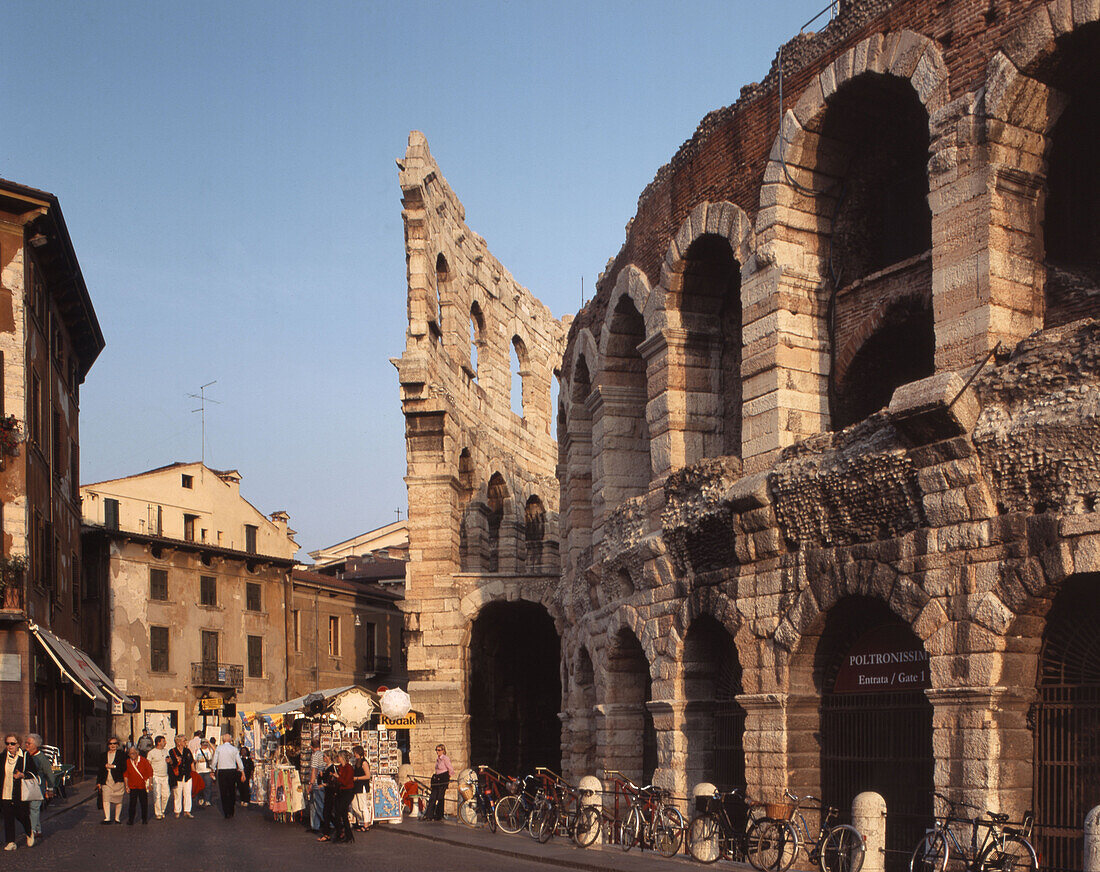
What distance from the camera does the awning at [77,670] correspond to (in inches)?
1026

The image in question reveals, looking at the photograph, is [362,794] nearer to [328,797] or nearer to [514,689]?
[328,797]

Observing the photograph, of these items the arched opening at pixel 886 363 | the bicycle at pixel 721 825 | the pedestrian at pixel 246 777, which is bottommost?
A: the pedestrian at pixel 246 777

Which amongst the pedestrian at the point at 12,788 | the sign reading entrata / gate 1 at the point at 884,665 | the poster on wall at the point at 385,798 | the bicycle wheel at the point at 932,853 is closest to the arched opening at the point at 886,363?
the sign reading entrata / gate 1 at the point at 884,665

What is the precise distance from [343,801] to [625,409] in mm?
6931

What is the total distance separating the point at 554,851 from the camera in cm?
1648

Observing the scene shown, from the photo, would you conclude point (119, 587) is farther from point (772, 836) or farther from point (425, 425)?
point (772, 836)

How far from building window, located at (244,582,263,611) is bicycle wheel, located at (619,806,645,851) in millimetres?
31840

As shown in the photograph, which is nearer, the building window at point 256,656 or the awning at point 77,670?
the awning at point 77,670

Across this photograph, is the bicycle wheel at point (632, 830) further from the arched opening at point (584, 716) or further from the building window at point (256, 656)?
the building window at point (256, 656)

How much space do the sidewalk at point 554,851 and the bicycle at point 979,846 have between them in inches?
109

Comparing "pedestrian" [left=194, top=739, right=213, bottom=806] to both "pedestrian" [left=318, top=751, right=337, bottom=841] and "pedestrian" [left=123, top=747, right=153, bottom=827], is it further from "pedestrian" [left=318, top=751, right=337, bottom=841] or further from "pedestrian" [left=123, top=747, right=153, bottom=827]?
"pedestrian" [left=318, top=751, right=337, bottom=841]

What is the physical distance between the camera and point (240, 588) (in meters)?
46.6

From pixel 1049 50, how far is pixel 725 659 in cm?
803

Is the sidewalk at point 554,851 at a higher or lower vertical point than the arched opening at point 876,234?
lower
